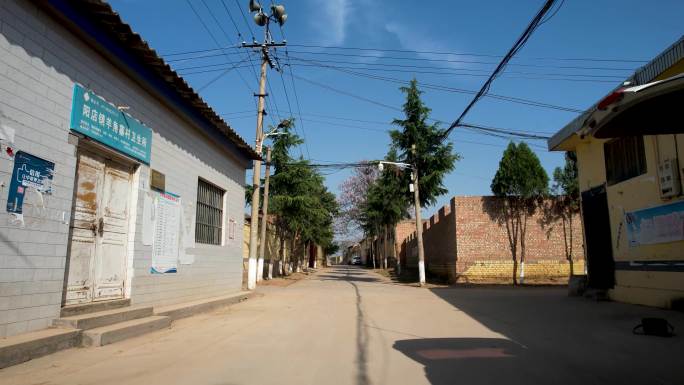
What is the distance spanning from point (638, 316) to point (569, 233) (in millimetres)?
14786

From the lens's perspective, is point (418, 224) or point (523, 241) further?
point (418, 224)

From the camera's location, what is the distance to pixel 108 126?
804cm

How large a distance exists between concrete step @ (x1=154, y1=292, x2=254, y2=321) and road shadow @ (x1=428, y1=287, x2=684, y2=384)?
5530 millimetres

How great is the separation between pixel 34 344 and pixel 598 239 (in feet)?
48.3

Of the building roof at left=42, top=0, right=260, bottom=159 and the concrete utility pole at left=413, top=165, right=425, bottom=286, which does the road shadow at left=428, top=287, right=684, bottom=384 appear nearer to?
the building roof at left=42, top=0, right=260, bottom=159

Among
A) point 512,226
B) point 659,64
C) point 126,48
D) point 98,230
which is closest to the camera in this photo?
point 98,230

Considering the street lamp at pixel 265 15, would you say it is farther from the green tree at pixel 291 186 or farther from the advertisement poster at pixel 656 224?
the advertisement poster at pixel 656 224

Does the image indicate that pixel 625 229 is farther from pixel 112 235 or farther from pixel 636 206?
pixel 112 235

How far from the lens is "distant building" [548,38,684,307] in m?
10.6

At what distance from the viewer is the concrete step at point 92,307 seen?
6.94m

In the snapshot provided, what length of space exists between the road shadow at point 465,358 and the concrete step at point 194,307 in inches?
188

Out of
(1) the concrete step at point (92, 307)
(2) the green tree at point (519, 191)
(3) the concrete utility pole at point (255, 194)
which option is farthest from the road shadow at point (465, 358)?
(2) the green tree at point (519, 191)

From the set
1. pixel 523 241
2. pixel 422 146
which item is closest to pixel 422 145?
pixel 422 146

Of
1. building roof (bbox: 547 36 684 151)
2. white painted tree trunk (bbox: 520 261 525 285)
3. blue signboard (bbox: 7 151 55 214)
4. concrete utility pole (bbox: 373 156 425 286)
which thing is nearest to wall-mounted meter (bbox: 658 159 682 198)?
building roof (bbox: 547 36 684 151)
